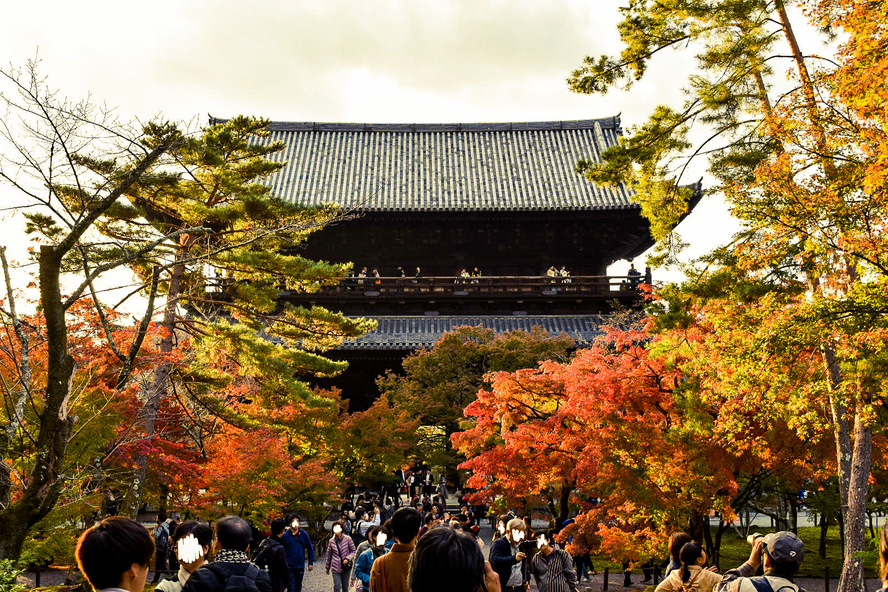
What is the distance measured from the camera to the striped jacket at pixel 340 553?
10.7 m

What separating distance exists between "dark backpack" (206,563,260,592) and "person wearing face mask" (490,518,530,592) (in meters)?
4.35

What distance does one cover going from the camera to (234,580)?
3779mm

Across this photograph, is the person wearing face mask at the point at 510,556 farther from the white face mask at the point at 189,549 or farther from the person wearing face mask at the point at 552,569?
the white face mask at the point at 189,549

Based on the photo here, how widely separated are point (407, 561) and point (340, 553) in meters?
6.90

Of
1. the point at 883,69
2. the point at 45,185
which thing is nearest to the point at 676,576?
the point at 883,69

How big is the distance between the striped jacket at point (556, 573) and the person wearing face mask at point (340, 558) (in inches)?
155

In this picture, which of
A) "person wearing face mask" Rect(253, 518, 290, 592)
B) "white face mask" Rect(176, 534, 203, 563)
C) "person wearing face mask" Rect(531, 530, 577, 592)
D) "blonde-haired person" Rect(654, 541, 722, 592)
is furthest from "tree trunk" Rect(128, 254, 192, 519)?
"blonde-haired person" Rect(654, 541, 722, 592)

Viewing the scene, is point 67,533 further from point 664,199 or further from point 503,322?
point 503,322

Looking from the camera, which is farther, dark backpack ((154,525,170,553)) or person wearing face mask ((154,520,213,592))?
dark backpack ((154,525,170,553))

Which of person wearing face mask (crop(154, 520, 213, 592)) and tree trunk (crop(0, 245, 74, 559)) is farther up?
tree trunk (crop(0, 245, 74, 559))

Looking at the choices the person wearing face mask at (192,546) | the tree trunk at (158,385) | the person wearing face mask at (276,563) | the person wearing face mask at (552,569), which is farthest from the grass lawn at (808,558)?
the person wearing face mask at (192,546)

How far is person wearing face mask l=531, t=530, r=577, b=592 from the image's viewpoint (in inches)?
290

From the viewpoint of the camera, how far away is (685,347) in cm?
1005

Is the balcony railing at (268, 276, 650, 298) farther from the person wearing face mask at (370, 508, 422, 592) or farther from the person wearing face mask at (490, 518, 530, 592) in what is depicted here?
the person wearing face mask at (370, 508, 422, 592)
